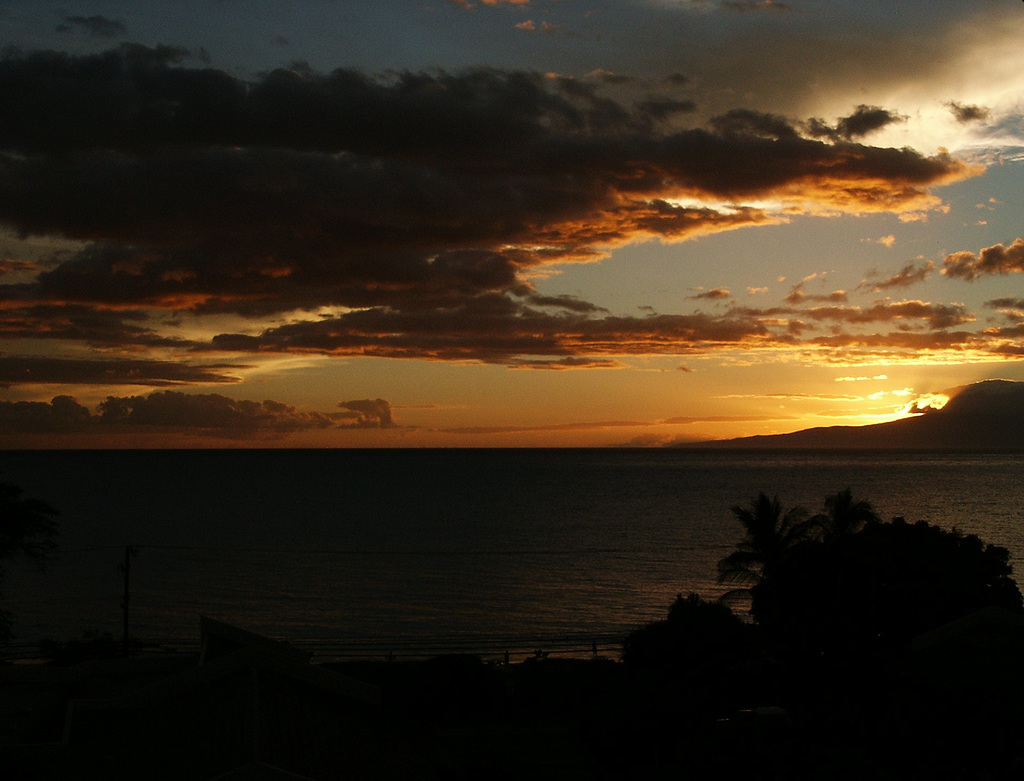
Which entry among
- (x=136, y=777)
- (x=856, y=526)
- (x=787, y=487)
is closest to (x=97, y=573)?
(x=856, y=526)

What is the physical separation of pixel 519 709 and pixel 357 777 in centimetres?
1576

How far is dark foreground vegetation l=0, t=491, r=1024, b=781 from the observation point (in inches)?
622

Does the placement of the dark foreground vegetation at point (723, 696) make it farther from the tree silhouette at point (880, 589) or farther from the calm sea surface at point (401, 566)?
the calm sea surface at point (401, 566)

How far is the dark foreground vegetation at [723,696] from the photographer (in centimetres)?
1580

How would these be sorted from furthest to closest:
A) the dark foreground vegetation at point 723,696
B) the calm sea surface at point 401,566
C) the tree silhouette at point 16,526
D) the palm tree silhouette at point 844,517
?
the calm sea surface at point 401,566 < the palm tree silhouette at point 844,517 < the tree silhouette at point 16,526 < the dark foreground vegetation at point 723,696

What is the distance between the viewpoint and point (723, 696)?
26766 mm

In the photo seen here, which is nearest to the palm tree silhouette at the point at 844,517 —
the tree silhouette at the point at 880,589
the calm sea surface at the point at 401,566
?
the tree silhouette at the point at 880,589

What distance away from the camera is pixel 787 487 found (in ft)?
651

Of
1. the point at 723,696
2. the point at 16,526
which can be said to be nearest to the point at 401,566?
the point at 16,526

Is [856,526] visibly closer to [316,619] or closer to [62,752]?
[316,619]

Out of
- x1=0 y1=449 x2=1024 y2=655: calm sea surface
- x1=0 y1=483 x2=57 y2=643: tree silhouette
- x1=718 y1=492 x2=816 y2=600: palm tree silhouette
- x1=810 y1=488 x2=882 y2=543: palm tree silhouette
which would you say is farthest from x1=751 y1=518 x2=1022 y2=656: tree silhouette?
x1=0 y1=483 x2=57 y2=643: tree silhouette

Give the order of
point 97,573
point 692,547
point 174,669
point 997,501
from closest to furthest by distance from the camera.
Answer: point 174,669 < point 97,573 < point 692,547 < point 997,501

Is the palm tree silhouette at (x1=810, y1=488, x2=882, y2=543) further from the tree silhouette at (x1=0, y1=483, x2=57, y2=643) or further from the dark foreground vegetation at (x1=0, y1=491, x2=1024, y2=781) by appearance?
the tree silhouette at (x1=0, y1=483, x2=57, y2=643)

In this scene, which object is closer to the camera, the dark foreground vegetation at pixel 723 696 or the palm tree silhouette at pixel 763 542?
the dark foreground vegetation at pixel 723 696
